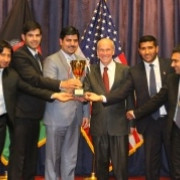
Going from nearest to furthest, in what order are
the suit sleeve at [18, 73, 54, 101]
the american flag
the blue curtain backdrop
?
the suit sleeve at [18, 73, 54, 101] < the american flag < the blue curtain backdrop

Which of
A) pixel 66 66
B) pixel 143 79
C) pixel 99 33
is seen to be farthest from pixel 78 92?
pixel 99 33

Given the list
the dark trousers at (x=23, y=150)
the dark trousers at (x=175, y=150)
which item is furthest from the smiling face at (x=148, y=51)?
the dark trousers at (x=23, y=150)

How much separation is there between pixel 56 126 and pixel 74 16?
7.54 ft

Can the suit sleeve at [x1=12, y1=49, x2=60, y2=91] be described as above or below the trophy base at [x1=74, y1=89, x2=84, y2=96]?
above

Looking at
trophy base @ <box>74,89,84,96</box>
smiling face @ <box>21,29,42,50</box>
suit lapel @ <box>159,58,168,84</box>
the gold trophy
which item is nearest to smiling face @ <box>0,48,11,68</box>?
smiling face @ <box>21,29,42,50</box>

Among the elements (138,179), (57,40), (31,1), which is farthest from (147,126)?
(31,1)

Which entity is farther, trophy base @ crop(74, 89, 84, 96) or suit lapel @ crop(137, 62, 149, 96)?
suit lapel @ crop(137, 62, 149, 96)

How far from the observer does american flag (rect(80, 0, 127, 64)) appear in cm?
550

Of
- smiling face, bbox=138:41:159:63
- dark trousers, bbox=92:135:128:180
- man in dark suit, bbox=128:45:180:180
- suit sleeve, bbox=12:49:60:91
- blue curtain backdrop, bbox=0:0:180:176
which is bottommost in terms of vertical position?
dark trousers, bbox=92:135:128:180

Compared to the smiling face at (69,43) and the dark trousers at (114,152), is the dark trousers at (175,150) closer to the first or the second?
the dark trousers at (114,152)

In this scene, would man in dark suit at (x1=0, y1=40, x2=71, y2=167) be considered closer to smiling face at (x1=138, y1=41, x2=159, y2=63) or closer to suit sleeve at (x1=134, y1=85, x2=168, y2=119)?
suit sleeve at (x1=134, y1=85, x2=168, y2=119)

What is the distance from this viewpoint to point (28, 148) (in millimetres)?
4371

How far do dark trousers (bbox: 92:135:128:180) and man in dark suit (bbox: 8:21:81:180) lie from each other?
2.48 ft

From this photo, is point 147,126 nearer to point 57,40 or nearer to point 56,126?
point 56,126
